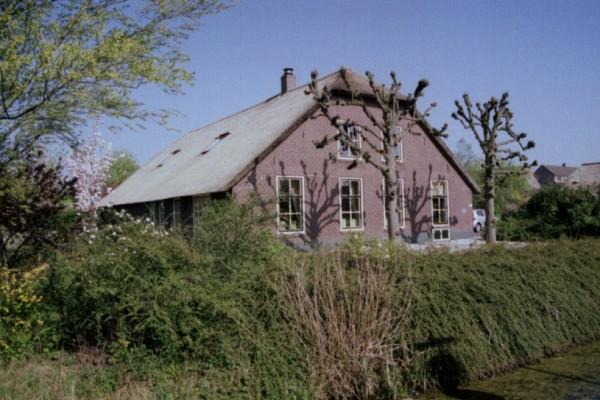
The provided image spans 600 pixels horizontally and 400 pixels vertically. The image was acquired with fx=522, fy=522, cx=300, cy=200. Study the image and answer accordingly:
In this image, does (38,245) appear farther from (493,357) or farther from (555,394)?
(555,394)

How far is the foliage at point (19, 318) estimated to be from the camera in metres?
5.37

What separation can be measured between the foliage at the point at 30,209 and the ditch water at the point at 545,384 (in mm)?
5785

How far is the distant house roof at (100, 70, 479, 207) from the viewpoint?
1730 cm

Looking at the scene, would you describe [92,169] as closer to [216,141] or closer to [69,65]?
[216,141]

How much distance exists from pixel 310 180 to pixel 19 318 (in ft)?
44.2

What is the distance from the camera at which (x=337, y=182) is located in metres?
19.0

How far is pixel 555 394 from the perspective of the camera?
5711 millimetres

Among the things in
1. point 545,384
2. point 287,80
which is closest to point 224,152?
point 287,80

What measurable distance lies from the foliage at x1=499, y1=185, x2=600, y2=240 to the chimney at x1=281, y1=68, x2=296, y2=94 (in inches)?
451

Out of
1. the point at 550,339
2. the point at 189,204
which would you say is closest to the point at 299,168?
the point at 189,204

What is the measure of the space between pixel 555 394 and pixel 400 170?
49.9ft

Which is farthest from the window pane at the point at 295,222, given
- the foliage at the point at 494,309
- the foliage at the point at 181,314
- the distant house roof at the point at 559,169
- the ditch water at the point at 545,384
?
the distant house roof at the point at 559,169

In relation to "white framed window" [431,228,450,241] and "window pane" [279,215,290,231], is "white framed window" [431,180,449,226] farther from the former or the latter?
"window pane" [279,215,290,231]

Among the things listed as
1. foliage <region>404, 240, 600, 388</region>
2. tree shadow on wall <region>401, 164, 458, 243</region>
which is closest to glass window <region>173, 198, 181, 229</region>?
tree shadow on wall <region>401, 164, 458, 243</region>
